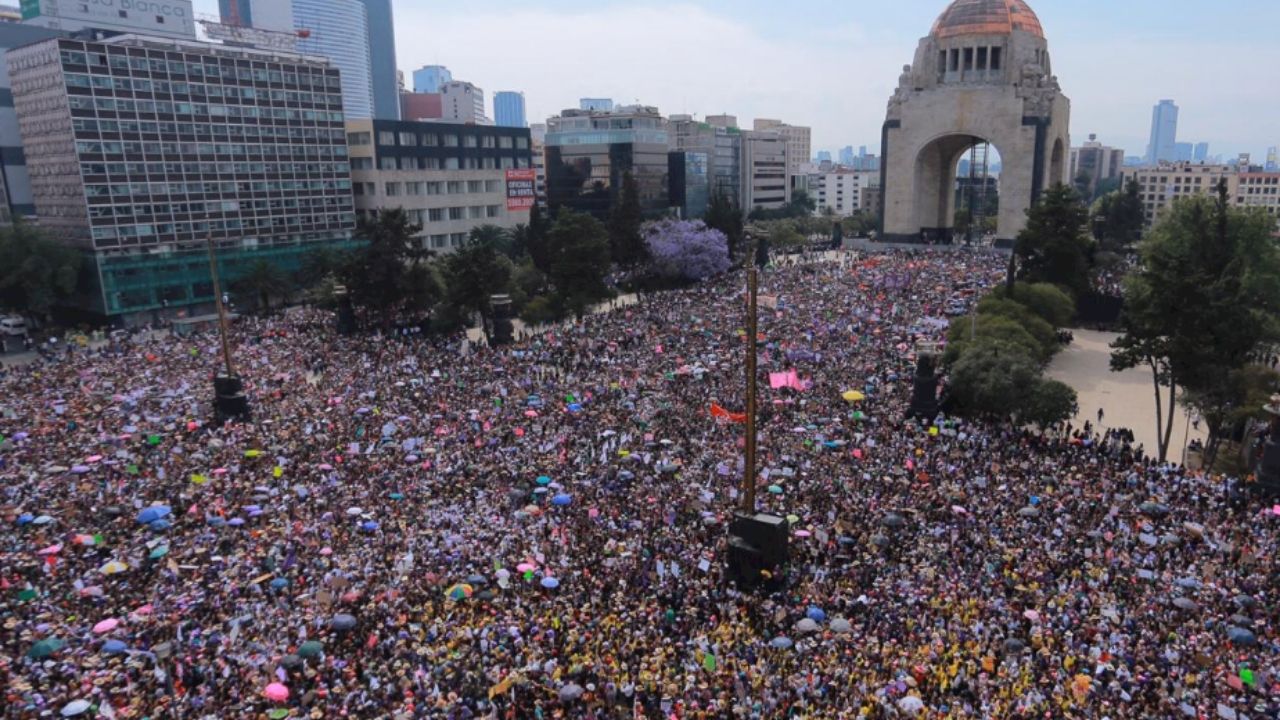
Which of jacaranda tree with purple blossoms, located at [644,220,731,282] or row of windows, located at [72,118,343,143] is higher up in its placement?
row of windows, located at [72,118,343,143]

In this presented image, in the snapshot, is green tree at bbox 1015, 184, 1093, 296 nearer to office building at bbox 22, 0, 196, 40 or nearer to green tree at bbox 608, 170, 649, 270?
green tree at bbox 608, 170, 649, 270

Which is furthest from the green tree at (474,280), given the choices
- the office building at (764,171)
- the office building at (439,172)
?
the office building at (764,171)

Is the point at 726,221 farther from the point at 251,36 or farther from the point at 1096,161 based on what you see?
the point at 1096,161

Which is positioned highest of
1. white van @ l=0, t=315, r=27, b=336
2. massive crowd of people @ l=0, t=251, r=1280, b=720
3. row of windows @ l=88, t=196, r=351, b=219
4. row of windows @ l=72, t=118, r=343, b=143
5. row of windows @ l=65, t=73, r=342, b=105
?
row of windows @ l=65, t=73, r=342, b=105

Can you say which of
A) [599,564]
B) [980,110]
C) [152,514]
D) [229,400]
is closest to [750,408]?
[599,564]

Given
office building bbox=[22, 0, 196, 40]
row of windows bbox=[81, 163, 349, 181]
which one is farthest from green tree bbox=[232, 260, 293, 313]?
office building bbox=[22, 0, 196, 40]

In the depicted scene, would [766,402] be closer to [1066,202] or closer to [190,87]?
[1066,202]

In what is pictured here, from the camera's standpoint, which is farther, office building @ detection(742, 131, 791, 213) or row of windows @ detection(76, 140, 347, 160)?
office building @ detection(742, 131, 791, 213)
